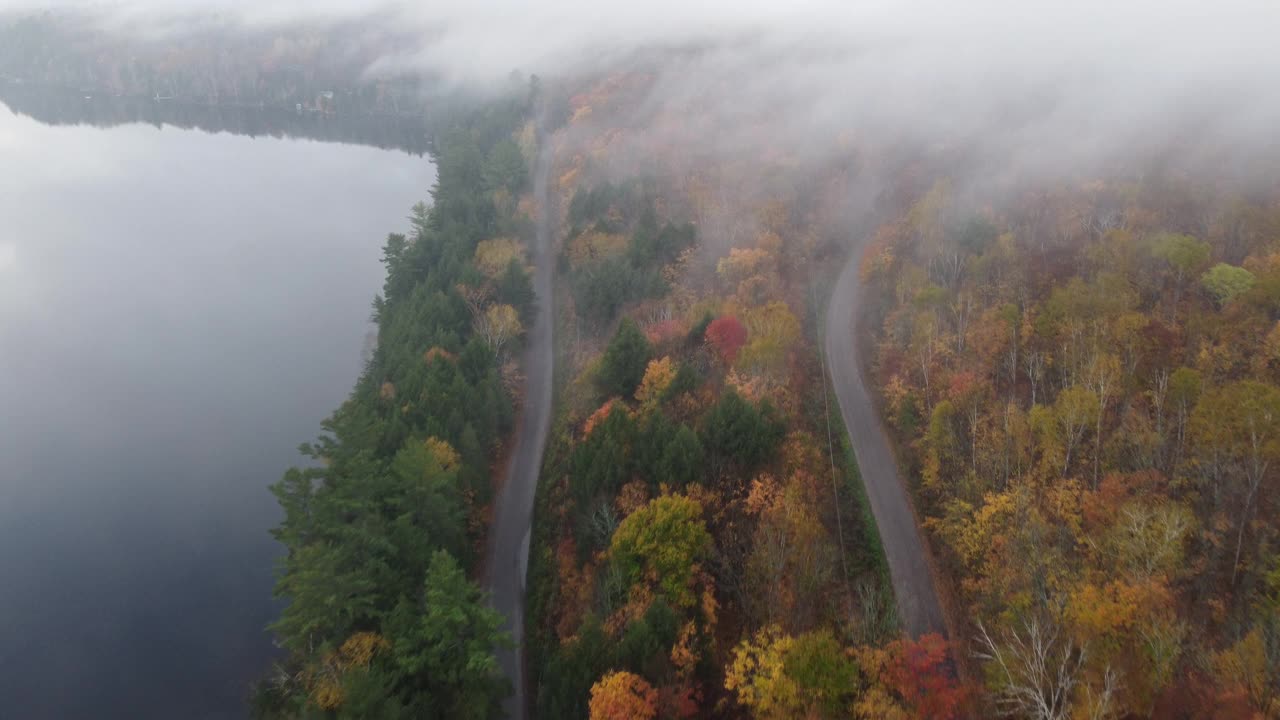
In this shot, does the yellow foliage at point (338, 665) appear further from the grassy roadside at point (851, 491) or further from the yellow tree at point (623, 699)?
the grassy roadside at point (851, 491)

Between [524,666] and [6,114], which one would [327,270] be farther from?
[6,114]

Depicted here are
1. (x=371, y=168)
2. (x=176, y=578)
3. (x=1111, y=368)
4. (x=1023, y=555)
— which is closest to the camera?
(x=1023, y=555)

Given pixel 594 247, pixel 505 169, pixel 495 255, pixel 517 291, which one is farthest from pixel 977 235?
pixel 505 169

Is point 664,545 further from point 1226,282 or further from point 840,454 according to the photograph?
point 1226,282

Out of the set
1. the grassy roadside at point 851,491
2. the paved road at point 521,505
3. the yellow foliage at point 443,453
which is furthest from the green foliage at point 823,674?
the yellow foliage at point 443,453

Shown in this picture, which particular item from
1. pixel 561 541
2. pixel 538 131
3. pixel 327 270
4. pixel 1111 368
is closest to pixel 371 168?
pixel 538 131

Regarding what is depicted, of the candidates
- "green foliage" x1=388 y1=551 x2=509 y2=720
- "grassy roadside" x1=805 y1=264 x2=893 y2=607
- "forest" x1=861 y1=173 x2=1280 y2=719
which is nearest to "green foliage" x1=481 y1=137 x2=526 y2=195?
"grassy roadside" x1=805 y1=264 x2=893 y2=607
